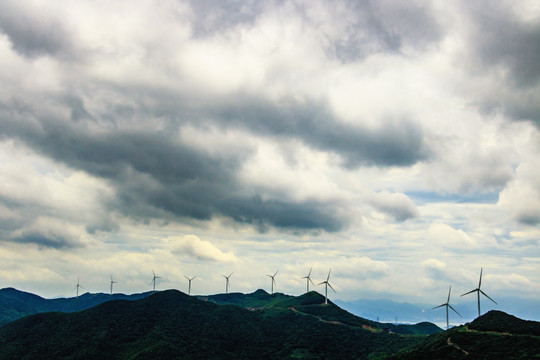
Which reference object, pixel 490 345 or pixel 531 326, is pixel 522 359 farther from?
pixel 531 326

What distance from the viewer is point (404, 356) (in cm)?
19350

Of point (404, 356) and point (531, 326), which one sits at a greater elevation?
point (531, 326)

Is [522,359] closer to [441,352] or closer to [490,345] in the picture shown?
[490,345]

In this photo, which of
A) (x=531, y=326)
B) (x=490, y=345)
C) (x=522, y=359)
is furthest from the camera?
(x=531, y=326)

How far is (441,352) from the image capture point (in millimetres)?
182625

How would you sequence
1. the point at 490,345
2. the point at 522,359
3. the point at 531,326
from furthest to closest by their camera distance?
1. the point at 531,326
2. the point at 490,345
3. the point at 522,359

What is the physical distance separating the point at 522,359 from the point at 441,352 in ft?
137

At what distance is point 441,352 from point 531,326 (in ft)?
144

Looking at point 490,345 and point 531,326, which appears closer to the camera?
point 490,345

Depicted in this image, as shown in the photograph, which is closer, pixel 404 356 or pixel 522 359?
pixel 522 359

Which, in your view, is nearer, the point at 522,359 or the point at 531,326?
the point at 522,359

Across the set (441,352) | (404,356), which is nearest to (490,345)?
(441,352)

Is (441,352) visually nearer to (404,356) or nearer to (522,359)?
(404,356)

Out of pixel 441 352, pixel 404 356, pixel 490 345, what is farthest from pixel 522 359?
pixel 404 356
